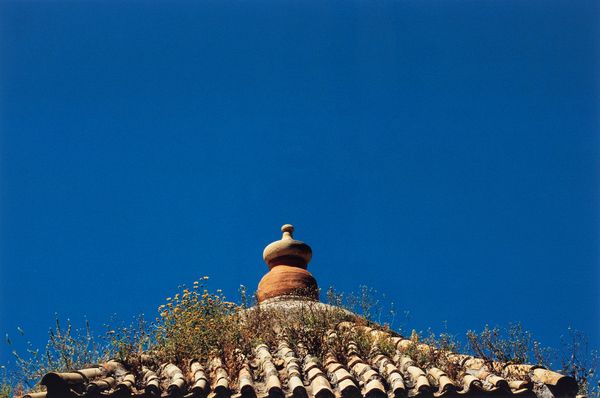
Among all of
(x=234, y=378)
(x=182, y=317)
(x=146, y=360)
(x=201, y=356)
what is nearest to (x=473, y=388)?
(x=234, y=378)

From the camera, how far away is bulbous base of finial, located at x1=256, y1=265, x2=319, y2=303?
11398 millimetres

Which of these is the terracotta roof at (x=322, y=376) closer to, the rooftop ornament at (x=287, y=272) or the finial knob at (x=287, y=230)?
the rooftop ornament at (x=287, y=272)

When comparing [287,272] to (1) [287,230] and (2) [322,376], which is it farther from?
(2) [322,376]

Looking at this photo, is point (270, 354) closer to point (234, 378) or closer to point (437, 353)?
point (234, 378)

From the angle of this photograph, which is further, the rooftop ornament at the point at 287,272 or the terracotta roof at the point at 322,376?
the rooftop ornament at the point at 287,272

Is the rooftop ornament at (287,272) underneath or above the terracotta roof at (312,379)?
above

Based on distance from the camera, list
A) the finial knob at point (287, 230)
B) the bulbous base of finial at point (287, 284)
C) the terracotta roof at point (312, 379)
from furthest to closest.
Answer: the finial knob at point (287, 230) < the bulbous base of finial at point (287, 284) < the terracotta roof at point (312, 379)

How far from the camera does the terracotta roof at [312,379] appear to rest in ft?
20.1

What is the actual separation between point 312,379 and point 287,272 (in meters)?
5.24

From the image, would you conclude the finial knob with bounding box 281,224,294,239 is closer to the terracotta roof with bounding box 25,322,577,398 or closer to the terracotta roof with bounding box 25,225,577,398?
the terracotta roof with bounding box 25,225,577,398

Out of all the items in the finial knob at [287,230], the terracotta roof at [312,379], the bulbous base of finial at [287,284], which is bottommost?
the terracotta roof at [312,379]

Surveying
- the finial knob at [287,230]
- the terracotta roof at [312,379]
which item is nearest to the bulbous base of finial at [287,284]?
the finial knob at [287,230]

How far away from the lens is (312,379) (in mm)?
6570

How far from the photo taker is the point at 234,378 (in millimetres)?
6664
